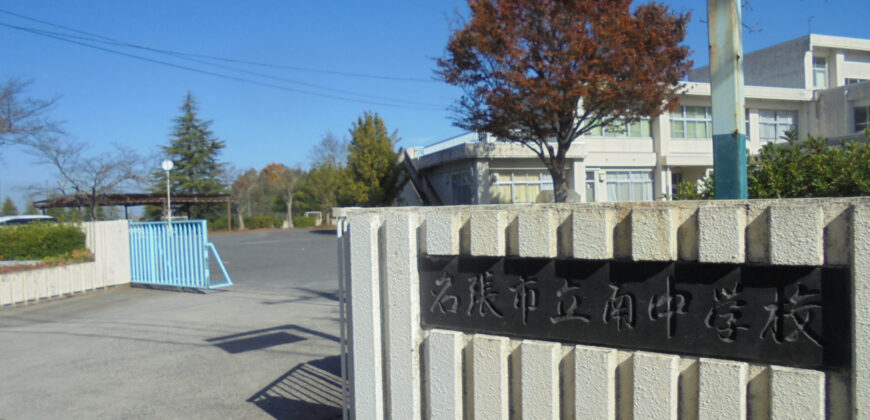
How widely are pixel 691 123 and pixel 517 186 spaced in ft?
29.0

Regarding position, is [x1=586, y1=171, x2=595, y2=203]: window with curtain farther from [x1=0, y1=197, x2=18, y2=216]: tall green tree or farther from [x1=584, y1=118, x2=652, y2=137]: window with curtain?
[x1=0, y1=197, x2=18, y2=216]: tall green tree

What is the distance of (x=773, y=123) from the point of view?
91.5 feet

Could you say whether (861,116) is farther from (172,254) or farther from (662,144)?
(172,254)

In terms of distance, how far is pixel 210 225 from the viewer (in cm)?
4481

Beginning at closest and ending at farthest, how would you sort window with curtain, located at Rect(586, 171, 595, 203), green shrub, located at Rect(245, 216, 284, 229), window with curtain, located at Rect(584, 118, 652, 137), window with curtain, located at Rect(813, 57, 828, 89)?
1. window with curtain, located at Rect(584, 118, 652, 137)
2. window with curtain, located at Rect(586, 171, 595, 203)
3. window with curtain, located at Rect(813, 57, 828, 89)
4. green shrub, located at Rect(245, 216, 284, 229)

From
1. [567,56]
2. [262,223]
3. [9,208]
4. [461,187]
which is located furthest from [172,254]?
[9,208]

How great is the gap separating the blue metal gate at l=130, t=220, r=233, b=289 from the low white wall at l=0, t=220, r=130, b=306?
0.76ft

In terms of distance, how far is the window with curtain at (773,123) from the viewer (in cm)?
2762

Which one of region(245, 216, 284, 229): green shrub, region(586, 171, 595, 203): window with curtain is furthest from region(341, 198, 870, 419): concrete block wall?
region(245, 216, 284, 229): green shrub

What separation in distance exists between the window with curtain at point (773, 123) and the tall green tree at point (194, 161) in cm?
3722

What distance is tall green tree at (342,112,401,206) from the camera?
3144cm

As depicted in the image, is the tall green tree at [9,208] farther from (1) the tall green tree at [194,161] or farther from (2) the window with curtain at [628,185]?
(2) the window with curtain at [628,185]

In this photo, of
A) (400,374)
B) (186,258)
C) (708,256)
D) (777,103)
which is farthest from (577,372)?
(777,103)

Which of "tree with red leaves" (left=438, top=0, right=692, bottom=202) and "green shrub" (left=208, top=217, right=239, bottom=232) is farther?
"green shrub" (left=208, top=217, right=239, bottom=232)
